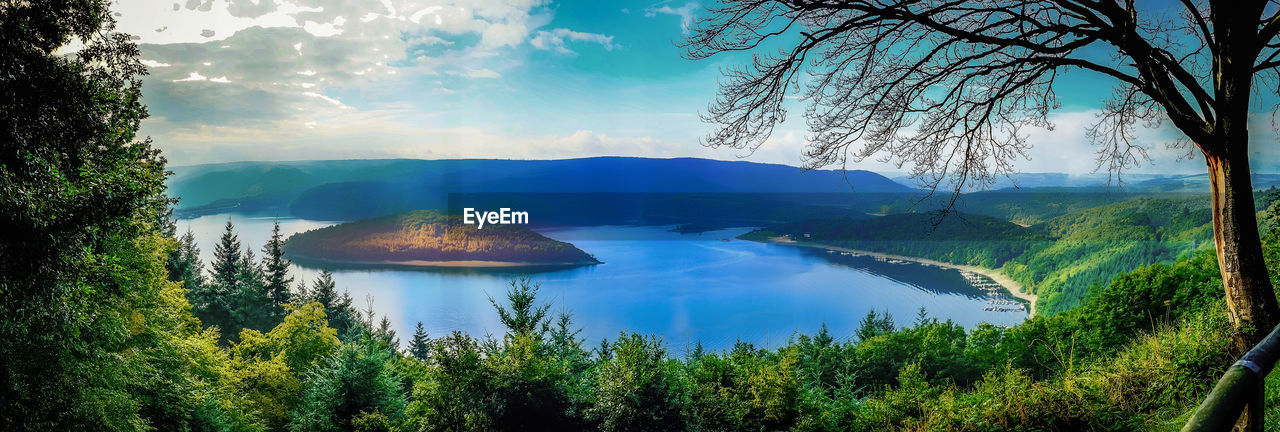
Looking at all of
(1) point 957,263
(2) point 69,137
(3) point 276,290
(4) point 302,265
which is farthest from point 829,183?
(2) point 69,137

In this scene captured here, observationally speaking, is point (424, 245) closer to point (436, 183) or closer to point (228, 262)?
point (436, 183)

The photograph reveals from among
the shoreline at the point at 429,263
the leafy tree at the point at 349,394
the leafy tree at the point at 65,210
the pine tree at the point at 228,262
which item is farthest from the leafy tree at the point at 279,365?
the shoreline at the point at 429,263

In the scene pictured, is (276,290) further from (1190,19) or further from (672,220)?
(672,220)

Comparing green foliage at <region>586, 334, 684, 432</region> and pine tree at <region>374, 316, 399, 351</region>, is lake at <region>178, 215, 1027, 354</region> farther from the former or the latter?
green foliage at <region>586, 334, 684, 432</region>

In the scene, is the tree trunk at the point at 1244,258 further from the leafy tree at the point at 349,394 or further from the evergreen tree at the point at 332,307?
the evergreen tree at the point at 332,307

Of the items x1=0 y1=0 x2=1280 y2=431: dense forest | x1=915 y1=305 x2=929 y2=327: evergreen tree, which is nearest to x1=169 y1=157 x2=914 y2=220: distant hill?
x1=915 y1=305 x2=929 y2=327: evergreen tree

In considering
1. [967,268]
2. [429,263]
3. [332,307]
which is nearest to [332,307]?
[332,307]
